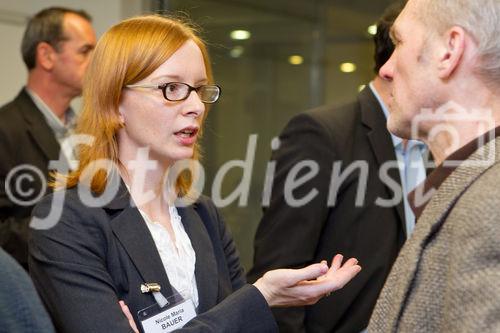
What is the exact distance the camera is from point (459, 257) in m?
1.38

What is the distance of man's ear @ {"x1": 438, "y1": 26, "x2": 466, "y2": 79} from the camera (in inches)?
64.8

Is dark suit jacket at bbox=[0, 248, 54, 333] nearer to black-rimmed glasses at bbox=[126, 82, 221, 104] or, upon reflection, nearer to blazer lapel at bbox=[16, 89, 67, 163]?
black-rimmed glasses at bbox=[126, 82, 221, 104]

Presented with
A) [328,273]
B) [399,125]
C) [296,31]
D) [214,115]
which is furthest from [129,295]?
[296,31]

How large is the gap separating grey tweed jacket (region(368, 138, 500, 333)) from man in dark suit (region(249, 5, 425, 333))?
1.09 meters

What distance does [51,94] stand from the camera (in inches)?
158

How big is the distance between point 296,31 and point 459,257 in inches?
153

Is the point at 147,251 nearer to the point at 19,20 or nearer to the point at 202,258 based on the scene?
the point at 202,258

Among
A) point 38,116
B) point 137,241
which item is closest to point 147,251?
point 137,241

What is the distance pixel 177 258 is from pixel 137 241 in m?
0.13

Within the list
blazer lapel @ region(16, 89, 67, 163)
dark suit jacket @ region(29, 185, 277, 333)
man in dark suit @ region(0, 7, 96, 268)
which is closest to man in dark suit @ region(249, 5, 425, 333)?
dark suit jacket @ region(29, 185, 277, 333)

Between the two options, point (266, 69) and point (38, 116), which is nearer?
point (38, 116)

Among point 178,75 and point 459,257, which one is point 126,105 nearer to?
point 178,75

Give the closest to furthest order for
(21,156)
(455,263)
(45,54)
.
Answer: (455,263), (21,156), (45,54)

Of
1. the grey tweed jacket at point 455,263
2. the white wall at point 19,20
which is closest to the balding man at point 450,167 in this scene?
the grey tweed jacket at point 455,263
